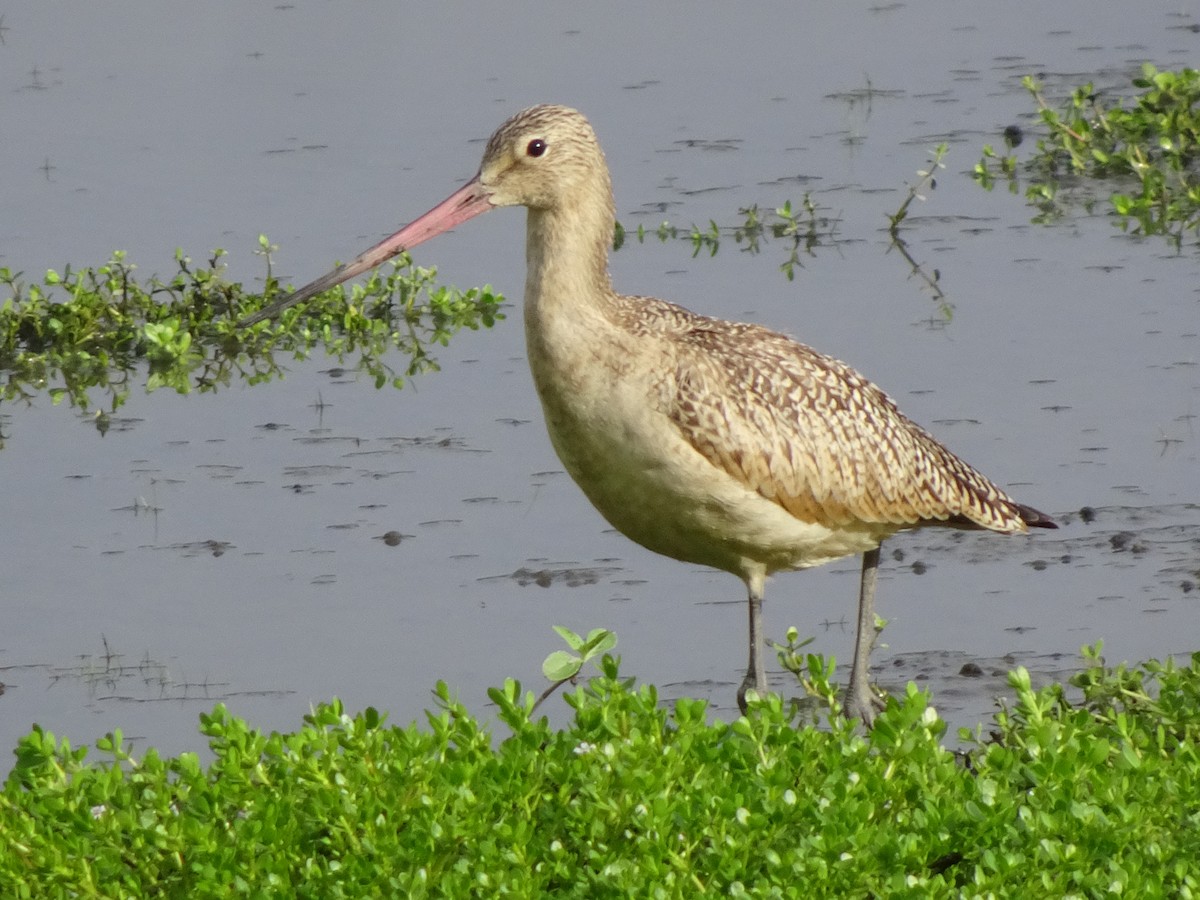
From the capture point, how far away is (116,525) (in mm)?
8633

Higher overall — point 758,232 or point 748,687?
point 758,232

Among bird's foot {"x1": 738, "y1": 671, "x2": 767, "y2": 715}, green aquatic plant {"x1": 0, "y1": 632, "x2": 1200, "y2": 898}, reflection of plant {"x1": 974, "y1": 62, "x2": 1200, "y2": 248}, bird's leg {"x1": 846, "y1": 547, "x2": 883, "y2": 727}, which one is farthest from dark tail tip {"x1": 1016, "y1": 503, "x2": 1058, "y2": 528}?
reflection of plant {"x1": 974, "y1": 62, "x2": 1200, "y2": 248}

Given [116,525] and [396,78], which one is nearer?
[116,525]

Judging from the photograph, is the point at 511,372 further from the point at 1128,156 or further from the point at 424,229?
the point at 1128,156

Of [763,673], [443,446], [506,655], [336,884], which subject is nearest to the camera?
[336,884]

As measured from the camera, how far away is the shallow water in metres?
7.62

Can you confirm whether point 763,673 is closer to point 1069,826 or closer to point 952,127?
point 1069,826

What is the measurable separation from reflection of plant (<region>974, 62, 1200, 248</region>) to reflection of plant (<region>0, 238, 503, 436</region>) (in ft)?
10.0

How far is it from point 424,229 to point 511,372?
285 cm

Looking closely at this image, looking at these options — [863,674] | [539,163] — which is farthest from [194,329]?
Answer: [863,674]

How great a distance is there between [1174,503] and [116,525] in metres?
3.65

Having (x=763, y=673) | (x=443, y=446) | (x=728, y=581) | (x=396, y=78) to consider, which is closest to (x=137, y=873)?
(x=763, y=673)

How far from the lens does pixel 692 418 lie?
6.54m

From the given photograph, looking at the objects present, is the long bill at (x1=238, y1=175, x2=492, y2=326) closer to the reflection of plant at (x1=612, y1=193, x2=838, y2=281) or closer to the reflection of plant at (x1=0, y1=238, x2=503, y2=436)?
the reflection of plant at (x1=0, y1=238, x2=503, y2=436)
